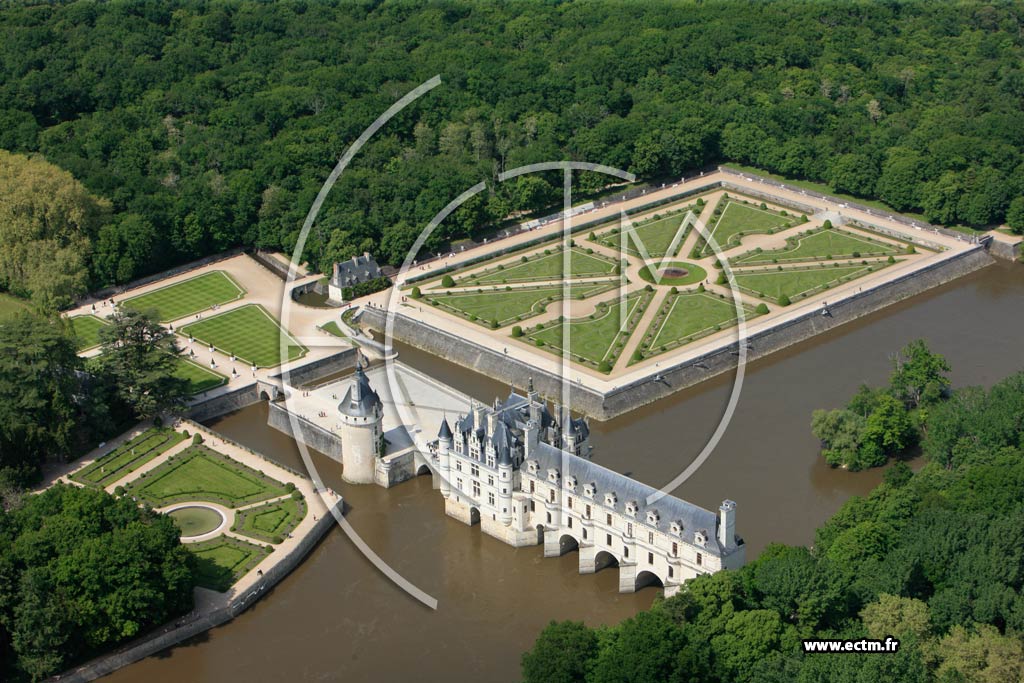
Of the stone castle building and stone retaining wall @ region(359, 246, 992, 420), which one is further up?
the stone castle building

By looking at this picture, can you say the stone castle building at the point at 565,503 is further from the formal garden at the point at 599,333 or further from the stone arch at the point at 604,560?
the formal garden at the point at 599,333

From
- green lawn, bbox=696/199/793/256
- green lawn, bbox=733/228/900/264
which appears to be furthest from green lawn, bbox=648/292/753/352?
green lawn, bbox=696/199/793/256

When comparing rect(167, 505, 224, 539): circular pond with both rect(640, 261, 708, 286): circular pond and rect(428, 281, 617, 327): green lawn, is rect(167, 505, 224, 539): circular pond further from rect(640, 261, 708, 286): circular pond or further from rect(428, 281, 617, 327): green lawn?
rect(640, 261, 708, 286): circular pond

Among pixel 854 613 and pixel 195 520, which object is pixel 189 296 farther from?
pixel 854 613

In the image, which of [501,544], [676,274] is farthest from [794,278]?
[501,544]

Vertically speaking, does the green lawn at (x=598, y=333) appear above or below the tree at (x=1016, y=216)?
below

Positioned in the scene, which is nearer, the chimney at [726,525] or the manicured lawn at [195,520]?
the chimney at [726,525]

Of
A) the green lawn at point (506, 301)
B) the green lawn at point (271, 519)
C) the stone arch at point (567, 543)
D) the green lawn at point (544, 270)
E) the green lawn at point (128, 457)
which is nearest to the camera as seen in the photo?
the stone arch at point (567, 543)

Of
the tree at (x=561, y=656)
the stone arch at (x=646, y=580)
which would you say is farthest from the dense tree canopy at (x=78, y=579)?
the stone arch at (x=646, y=580)
